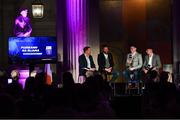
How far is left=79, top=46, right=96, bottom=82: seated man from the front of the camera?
10.8 meters

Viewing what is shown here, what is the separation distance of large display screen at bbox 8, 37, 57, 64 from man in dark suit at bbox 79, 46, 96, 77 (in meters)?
0.66

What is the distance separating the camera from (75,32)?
11.5 metres

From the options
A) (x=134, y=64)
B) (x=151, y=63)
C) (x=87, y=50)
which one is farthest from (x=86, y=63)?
(x=151, y=63)

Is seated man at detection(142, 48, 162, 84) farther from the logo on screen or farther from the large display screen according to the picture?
the logo on screen

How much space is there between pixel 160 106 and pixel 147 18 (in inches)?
369

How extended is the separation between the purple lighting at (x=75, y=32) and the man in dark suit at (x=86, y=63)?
612 millimetres

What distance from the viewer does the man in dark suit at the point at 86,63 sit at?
35.5 ft

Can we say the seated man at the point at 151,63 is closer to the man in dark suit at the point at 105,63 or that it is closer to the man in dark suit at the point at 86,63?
the man in dark suit at the point at 105,63

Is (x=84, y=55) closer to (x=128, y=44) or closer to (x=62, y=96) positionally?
(x=128, y=44)

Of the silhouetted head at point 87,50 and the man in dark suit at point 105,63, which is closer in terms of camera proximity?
the silhouetted head at point 87,50

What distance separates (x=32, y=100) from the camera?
459 centimetres

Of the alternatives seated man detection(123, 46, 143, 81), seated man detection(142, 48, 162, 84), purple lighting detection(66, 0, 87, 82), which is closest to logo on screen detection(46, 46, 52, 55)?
purple lighting detection(66, 0, 87, 82)

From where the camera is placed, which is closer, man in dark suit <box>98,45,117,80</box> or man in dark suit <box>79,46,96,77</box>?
man in dark suit <box>79,46,96,77</box>

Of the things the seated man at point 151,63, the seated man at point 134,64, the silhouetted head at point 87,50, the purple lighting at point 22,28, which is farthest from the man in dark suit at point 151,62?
the purple lighting at point 22,28
